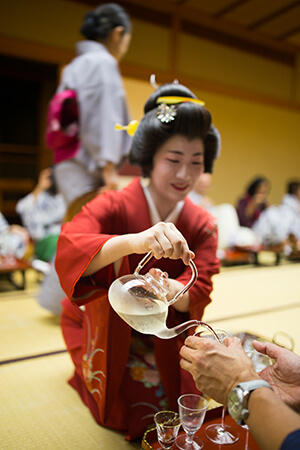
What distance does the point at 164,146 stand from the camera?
160 cm

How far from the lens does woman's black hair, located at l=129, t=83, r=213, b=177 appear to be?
1.55 m

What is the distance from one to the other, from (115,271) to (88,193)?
134 cm

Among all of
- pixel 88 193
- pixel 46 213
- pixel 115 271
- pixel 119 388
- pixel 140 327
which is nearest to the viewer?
pixel 140 327

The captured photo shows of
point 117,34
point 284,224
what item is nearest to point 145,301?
point 117,34

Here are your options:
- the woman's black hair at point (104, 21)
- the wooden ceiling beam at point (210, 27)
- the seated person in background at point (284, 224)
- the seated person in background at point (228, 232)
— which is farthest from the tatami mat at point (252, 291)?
the wooden ceiling beam at point (210, 27)

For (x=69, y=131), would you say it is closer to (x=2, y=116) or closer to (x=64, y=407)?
(x=64, y=407)

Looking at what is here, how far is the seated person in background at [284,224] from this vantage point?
5.47 meters

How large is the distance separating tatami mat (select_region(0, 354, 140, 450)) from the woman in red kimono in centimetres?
5

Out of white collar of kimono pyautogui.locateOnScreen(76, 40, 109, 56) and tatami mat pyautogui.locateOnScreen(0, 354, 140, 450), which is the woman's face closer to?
tatami mat pyautogui.locateOnScreen(0, 354, 140, 450)

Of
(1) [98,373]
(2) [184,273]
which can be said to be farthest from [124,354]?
(2) [184,273]

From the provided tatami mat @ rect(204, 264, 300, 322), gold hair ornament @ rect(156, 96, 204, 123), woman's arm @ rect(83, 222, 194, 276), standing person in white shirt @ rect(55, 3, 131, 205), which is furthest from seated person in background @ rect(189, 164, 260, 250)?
woman's arm @ rect(83, 222, 194, 276)

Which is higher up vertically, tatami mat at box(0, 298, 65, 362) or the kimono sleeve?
the kimono sleeve

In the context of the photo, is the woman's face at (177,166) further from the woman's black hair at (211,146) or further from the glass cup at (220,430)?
the glass cup at (220,430)

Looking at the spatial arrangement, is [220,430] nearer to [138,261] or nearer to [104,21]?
[138,261]
